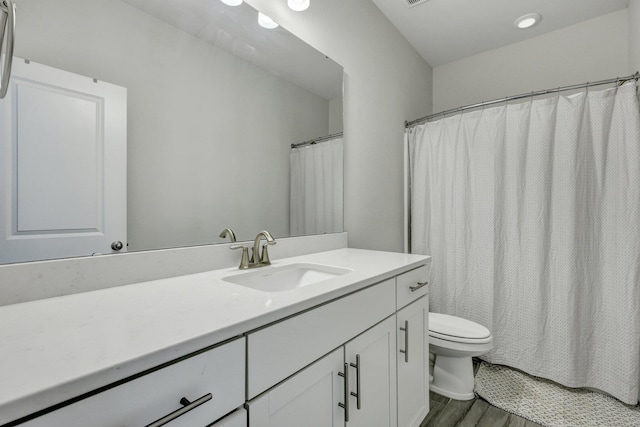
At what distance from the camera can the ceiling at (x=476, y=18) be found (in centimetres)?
207

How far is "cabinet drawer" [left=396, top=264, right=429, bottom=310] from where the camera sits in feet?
4.01


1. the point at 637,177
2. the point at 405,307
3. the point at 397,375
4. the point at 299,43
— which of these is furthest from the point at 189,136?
the point at 637,177

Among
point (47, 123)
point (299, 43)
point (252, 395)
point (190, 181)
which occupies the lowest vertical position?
point (252, 395)

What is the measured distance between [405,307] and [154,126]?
46.8 inches

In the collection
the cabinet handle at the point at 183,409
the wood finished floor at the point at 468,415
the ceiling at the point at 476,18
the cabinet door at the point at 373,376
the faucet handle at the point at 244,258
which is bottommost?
the wood finished floor at the point at 468,415

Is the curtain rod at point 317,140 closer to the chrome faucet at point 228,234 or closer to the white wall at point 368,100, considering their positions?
the white wall at point 368,100

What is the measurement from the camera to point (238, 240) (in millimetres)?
1277

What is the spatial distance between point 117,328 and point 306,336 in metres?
0.42

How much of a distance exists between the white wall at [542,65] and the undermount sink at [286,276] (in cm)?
236

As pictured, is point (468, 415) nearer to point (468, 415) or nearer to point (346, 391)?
point (468, 415)

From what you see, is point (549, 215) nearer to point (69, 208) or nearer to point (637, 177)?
point (637, 177)

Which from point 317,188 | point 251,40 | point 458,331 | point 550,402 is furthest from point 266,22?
point 550,402

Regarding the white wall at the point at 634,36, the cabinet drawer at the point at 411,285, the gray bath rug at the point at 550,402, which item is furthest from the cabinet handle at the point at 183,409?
the white wall at the point at 634,36

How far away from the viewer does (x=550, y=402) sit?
1662 mm
